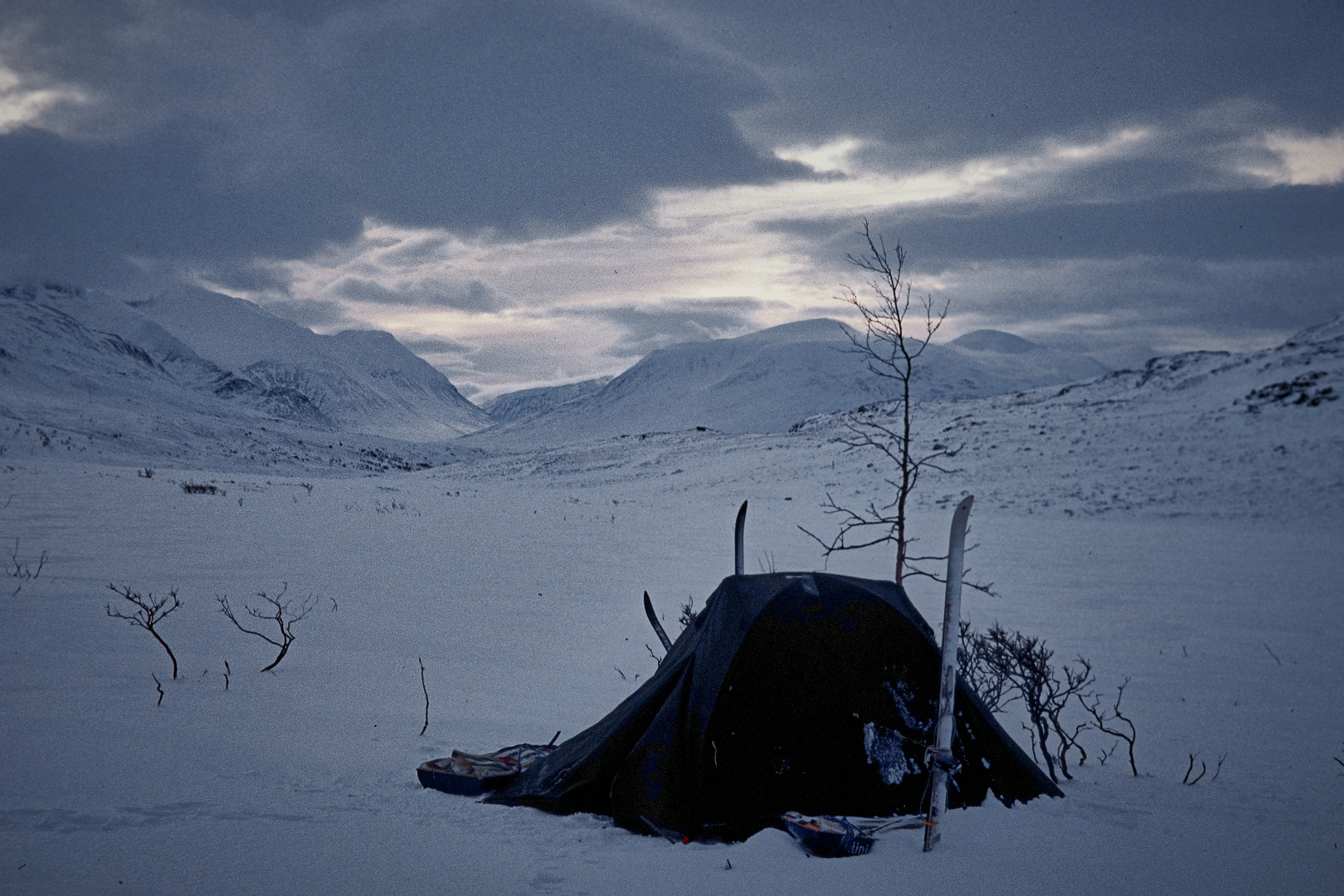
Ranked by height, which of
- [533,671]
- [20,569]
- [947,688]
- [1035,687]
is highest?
[947,688]

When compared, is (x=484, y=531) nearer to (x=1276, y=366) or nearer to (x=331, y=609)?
(x=331, y=609)

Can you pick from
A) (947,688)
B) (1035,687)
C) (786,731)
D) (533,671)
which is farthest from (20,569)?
(1035,687)

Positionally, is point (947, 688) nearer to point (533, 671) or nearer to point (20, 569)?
point (533, 671)

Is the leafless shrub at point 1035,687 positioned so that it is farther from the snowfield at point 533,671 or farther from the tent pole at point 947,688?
the tent pole at point 947,688

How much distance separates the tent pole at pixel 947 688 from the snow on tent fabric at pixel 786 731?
0.52m

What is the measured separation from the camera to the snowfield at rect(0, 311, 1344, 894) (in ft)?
15.0

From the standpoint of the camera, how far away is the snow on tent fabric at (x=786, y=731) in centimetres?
507

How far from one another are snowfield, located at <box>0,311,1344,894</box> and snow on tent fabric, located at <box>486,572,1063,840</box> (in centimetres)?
23

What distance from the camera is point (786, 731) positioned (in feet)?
17.0

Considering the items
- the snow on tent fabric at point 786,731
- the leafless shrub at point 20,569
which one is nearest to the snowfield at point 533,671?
the leafless shrub at point 20,569

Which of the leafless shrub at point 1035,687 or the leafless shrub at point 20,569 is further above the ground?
the leafless shrub at point 20,569

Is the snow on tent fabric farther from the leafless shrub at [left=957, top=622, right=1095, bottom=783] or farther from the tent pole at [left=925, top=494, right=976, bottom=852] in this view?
the leafless shrub at [left=957, top=622, right=1095, bottom=783]

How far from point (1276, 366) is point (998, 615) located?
120 ft

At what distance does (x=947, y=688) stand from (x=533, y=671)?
6.37 meters
